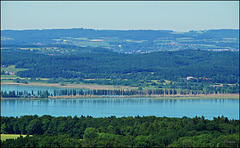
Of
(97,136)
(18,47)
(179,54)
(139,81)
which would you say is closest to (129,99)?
(139,81)

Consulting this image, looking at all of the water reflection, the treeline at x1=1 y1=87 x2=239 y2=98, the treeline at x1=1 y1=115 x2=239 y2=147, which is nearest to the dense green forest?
the treeline at x1=1 y1=87 x2=239 y2=98

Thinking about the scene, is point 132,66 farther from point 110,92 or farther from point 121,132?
point 121,132

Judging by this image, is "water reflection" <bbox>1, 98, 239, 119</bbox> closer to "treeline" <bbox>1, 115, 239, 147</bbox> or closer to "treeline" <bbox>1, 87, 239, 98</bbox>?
"treeline" <bbox>1, 87, 239, 98</bbox>

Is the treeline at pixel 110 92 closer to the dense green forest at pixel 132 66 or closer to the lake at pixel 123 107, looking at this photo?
the lake at pixel 123 107

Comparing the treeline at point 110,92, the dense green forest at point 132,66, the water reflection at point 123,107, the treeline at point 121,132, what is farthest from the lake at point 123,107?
the dense green forest at point 132,66

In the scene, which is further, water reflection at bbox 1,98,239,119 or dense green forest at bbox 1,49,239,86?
dense green forest at bbox 1,49,239,86

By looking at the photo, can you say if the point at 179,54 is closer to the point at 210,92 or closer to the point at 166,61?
the point at 166,61
